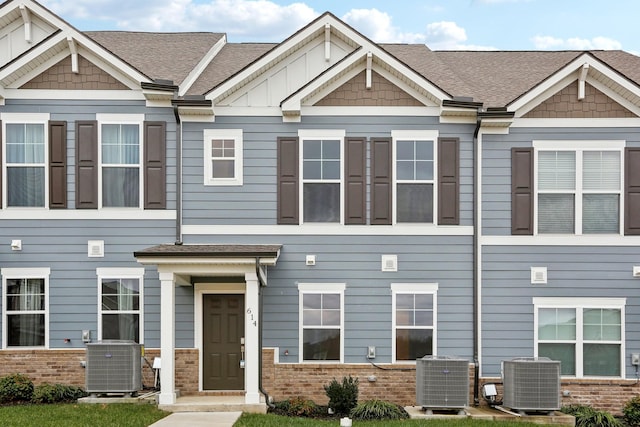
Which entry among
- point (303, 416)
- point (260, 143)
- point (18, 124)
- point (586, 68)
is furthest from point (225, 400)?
point (586, 68)

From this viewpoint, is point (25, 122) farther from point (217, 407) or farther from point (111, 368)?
point (217, 407)

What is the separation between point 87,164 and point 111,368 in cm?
407

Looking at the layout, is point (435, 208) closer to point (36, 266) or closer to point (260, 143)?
point (260, 143)

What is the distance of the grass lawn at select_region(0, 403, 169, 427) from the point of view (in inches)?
366

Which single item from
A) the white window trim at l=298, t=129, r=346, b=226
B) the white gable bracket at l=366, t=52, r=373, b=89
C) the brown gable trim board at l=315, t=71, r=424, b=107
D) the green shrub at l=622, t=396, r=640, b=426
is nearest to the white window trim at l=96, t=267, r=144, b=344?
the white window trim at l=298, t=129, r=346, b=226

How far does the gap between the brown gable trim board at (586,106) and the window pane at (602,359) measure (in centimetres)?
467

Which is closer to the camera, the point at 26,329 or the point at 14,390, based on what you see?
the point at 14,390

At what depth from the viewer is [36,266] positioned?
38.5 ft

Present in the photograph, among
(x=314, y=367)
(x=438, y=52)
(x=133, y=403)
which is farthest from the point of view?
(x=438, y=52)

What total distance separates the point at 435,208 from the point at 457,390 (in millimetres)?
3563

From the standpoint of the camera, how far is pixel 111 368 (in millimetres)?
10945

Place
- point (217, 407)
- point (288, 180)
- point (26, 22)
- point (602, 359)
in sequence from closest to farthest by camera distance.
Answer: point (217, 407) < point (602, 359) < point (288, 180) < point (26, 22)

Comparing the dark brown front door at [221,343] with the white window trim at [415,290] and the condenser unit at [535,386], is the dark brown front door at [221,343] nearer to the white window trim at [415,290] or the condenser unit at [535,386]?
the white window trim at [415,290]

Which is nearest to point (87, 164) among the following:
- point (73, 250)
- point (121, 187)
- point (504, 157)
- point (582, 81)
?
point (121, 187)
